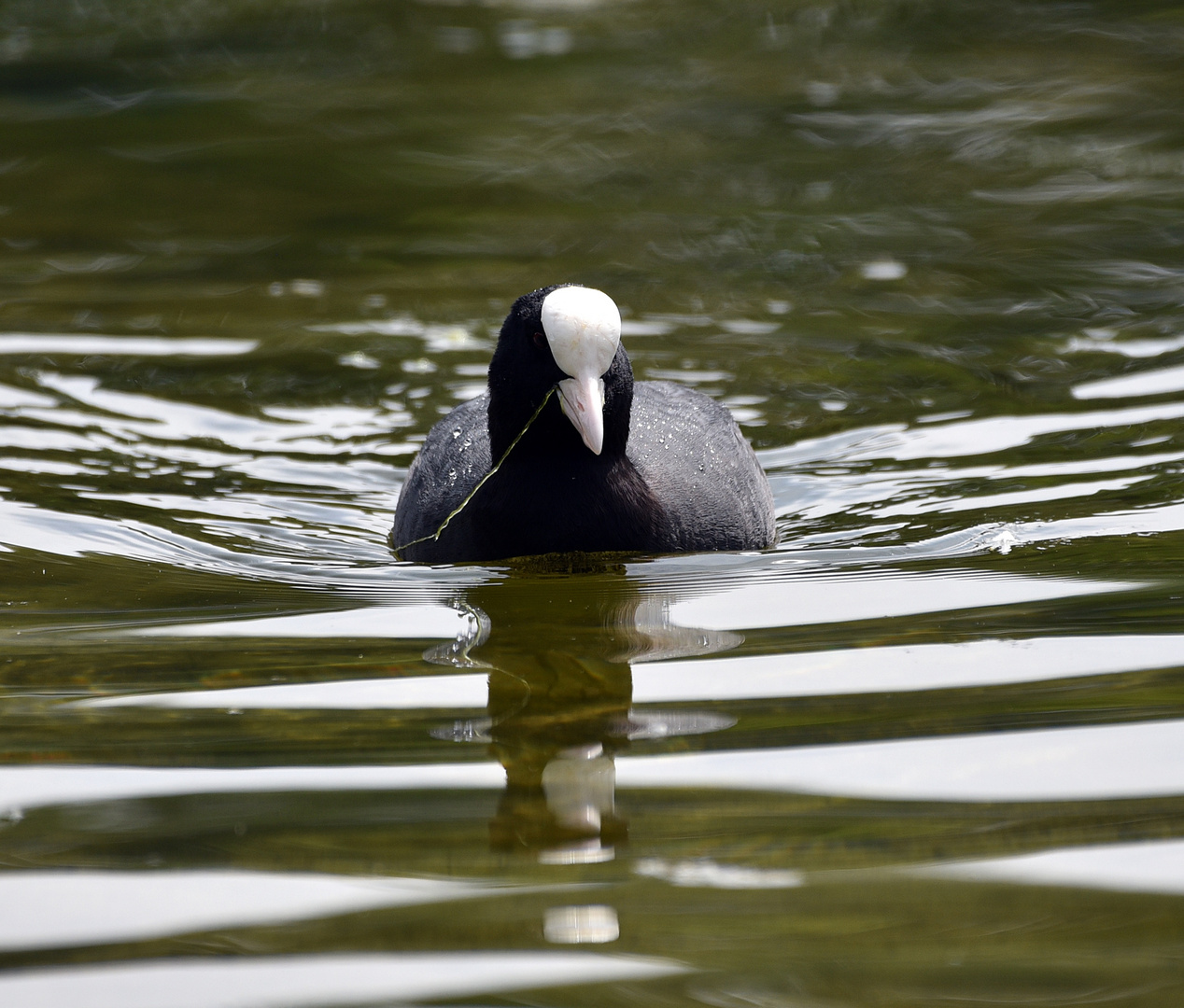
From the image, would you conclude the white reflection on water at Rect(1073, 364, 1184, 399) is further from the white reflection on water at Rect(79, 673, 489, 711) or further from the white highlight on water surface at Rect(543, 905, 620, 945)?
the white highlight on water surface at Rect(543, 905, 620, 945)

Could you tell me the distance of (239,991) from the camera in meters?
1.88

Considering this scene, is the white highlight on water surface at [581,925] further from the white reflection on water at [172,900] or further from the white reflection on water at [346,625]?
the white reflection on water at [346,625]

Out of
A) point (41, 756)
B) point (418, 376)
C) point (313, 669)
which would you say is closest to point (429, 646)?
point (313, 669)

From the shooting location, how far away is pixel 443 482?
4383 mm

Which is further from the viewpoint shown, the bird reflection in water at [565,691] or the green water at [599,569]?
the bird reflection in water at [565,691]

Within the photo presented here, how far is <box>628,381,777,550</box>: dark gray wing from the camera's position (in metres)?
4.18

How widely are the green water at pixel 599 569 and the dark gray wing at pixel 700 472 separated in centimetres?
20

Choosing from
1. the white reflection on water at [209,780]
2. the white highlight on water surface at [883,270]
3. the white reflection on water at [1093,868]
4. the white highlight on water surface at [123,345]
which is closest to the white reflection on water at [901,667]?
the white reflection on water at [209,780]

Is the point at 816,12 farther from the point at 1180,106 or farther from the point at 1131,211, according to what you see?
the point at 1131,211

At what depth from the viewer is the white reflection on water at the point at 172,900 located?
2.02 m

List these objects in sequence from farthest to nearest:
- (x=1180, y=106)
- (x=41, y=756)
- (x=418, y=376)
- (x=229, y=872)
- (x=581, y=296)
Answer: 1. (x=1180, y=106)
2. (x=418, y=376)
3. (x=581, y=296)
4. (x=41, y=756)
5. (x=229, y=872)

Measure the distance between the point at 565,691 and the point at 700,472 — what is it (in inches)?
59.4

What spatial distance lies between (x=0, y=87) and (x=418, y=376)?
19.5ft

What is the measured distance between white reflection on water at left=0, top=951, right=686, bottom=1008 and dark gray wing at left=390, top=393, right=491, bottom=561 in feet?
7.25
